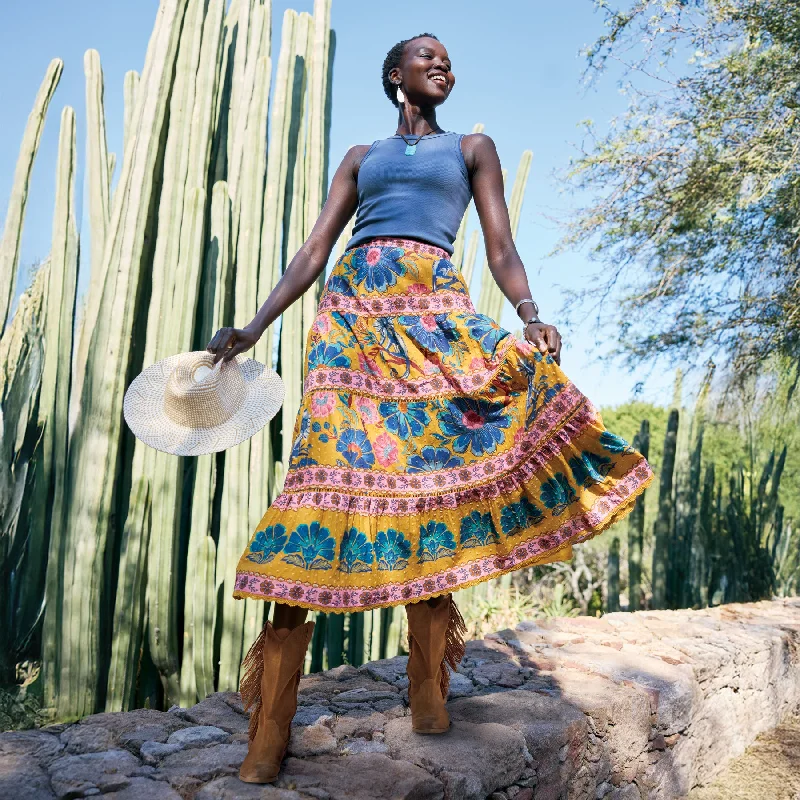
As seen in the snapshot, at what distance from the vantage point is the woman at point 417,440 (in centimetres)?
190

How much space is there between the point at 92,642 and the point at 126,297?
4.57 feet

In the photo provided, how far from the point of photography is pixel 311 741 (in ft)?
7.09

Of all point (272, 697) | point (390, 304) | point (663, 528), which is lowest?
point (272, 697)

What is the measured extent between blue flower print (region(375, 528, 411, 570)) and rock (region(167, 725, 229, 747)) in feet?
2.50

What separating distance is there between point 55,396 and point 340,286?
171cm

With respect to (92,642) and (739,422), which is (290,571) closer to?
(92,642)

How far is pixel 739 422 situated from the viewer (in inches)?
295

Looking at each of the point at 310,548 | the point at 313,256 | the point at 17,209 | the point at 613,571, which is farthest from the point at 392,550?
the point at 613,571

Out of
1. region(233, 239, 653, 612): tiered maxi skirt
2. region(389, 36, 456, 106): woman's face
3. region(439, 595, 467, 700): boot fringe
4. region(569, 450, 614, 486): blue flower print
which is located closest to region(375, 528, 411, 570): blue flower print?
region(233, 239, 653, 612): tiered maxi skirt

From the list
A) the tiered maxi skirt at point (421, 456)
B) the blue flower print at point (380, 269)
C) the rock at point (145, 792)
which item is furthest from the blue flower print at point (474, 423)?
the rock at point (145, 792)

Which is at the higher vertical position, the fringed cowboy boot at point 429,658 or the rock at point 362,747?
the fringed cowboy boot at point 429,658

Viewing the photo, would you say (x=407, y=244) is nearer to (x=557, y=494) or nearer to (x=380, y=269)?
(x=380, y=269)

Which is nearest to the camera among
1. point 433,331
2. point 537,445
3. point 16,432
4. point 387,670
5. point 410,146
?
point 537,445

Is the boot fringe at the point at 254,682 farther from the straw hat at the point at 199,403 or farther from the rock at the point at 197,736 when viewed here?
the straw hat at the point at 199,403
